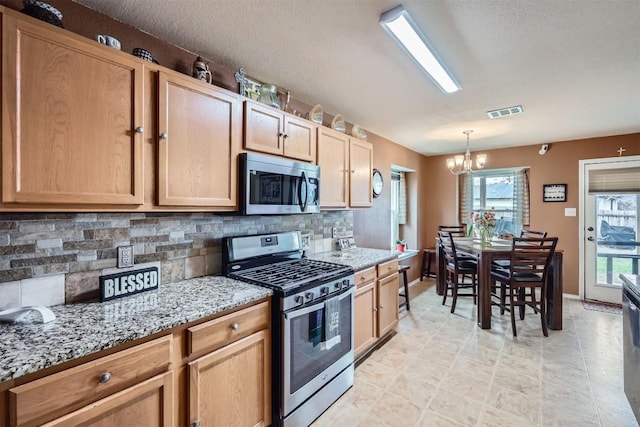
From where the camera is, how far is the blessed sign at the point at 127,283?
149 cm

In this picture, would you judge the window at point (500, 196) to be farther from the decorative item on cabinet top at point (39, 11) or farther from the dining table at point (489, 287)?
the decorative item on cabinet top at point (39, 11)

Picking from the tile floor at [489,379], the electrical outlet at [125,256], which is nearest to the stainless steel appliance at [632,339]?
the tile floor at [489,379]

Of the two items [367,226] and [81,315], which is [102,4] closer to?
[81,315]

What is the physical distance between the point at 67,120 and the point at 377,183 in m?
3.40

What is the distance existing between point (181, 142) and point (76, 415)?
125cm

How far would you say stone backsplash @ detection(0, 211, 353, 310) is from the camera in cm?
131

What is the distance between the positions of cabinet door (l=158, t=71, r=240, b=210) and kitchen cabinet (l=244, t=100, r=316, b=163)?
11 cm

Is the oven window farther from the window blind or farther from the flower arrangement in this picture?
the window blind

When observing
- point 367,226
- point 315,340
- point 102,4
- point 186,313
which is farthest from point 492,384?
point 102,4

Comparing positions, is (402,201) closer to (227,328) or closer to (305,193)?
(305,193)

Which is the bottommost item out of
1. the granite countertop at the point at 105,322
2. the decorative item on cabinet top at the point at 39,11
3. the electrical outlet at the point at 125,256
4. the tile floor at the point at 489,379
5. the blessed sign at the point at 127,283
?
the tile floor at the point at 489,379

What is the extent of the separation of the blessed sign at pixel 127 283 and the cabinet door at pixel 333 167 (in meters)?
1.45

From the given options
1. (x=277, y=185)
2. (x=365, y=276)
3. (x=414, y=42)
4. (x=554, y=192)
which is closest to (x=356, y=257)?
(x=365, y=276)

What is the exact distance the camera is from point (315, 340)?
1.92 meters
